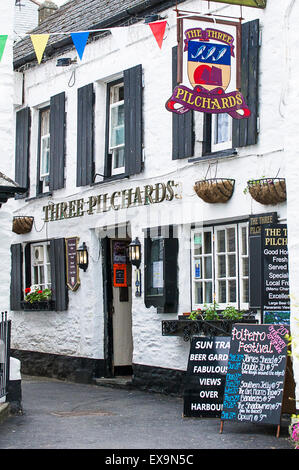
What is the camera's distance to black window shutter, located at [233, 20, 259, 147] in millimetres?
11445

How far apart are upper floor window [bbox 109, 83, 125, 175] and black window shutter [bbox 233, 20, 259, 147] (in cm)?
334

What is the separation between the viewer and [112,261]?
49.4ft

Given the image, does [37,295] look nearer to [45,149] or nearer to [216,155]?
[45,149]

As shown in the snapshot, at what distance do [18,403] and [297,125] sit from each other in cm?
506

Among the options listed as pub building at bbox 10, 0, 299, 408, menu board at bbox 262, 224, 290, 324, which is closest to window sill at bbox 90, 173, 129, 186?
pub building at bbox 10, 0, 299, 408

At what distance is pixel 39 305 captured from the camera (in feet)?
52.6

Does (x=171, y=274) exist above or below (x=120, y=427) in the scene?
above

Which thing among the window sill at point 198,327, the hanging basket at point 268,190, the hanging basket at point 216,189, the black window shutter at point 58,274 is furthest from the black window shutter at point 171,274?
the black window shutter at point 58,274

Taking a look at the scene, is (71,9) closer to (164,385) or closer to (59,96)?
(59,96)

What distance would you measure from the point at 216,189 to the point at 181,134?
54.5 inches

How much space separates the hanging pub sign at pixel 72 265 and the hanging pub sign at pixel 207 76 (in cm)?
541

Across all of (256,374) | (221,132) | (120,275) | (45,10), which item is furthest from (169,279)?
(45,10)

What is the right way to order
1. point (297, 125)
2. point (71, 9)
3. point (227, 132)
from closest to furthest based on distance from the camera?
point (297, 125) < point (227, 132) < point (71, 9)
